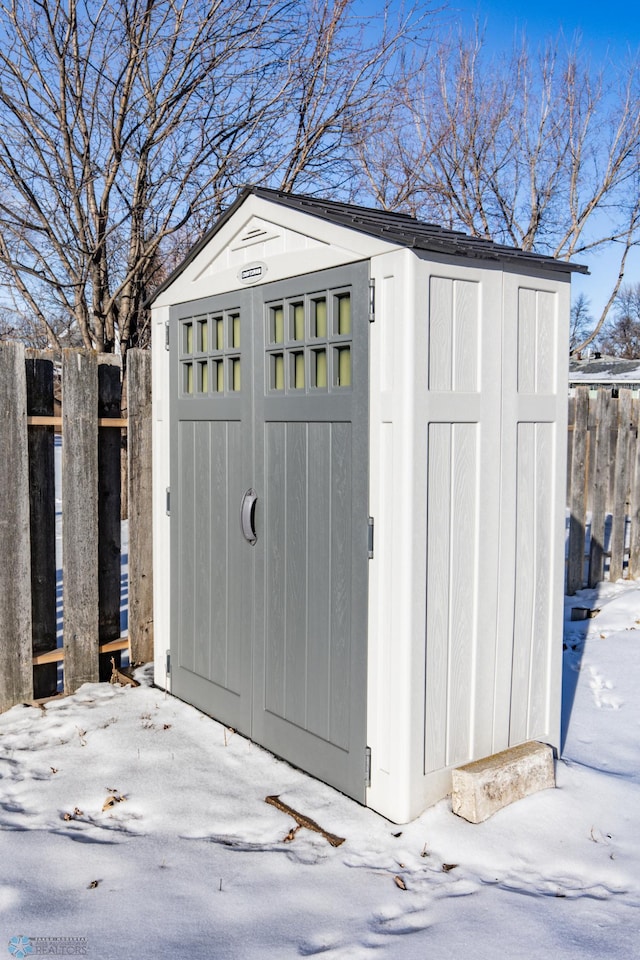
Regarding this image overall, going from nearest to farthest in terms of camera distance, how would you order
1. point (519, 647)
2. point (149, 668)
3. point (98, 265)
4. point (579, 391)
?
point (519, 647) < point (149, 668) < point (579, 391) < point (98, 265)

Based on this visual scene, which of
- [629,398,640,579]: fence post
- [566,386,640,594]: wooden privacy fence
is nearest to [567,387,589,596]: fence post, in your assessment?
[566,386,640,594]: wooden privacy fence

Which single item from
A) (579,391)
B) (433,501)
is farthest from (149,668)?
(579,391)

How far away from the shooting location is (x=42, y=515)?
4.52m

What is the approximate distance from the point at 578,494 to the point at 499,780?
4.34 m

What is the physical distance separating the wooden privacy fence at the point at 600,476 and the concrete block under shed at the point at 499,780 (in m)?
3.80

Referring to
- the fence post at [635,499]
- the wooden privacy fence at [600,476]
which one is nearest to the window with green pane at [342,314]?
the wooden privacy fence at [600,476]

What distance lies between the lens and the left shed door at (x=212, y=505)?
4113 mm

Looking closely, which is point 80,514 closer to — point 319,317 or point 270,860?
point 319,317

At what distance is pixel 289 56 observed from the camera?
8773 mm

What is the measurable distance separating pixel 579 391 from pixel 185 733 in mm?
4464

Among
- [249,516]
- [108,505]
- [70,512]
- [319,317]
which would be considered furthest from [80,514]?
[319,317]

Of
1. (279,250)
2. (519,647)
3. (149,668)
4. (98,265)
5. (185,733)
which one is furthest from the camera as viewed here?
(98,265)

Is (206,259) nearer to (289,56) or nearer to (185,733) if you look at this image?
(185,733)

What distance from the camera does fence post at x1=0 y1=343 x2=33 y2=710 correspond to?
171 inches
